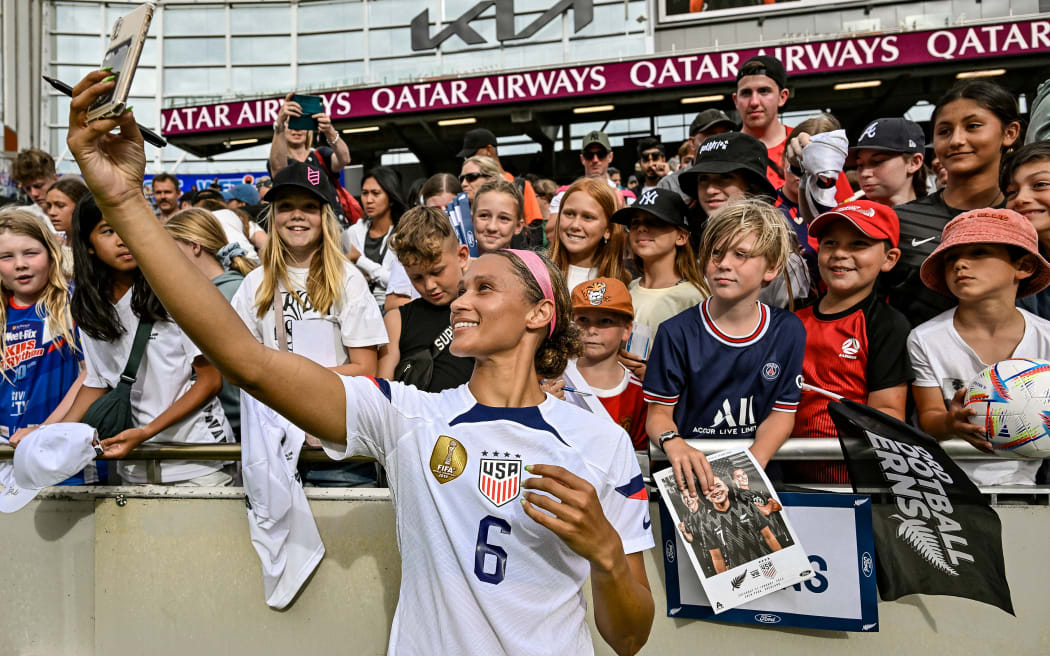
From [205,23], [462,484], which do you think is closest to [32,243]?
[462,484]

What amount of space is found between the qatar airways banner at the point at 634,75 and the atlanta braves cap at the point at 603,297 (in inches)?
494

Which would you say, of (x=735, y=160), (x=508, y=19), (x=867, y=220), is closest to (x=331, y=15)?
(x=508, y=19)

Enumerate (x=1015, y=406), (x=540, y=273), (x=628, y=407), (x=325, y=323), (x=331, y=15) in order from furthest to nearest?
(x=331, y=15)
(x=325, y=323)
(x=628, y=407)
(x=1015, y=406)
(x=540, y=273)

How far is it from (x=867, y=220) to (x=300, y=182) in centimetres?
275

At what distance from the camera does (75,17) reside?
26.5m

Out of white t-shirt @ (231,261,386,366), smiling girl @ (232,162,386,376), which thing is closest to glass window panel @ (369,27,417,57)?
smiling girl @ (232,162,386,376)

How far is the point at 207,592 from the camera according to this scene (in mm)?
3203

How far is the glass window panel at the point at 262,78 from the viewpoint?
90.2ft

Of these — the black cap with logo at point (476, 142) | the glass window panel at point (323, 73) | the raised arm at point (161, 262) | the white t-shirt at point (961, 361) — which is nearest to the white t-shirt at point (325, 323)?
the raised arm at point (161, 262)

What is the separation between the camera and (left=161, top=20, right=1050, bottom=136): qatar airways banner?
555 inches

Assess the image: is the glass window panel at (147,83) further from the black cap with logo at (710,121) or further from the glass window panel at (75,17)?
the black cap with logo at (710,121)

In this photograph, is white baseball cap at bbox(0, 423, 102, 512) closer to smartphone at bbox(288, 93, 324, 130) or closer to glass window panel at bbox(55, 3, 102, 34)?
smartphone at bbox(288, 93, 324, 130)

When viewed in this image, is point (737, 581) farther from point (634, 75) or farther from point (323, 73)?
point (323, 73)

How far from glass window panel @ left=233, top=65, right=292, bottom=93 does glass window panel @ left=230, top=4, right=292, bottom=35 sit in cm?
139
